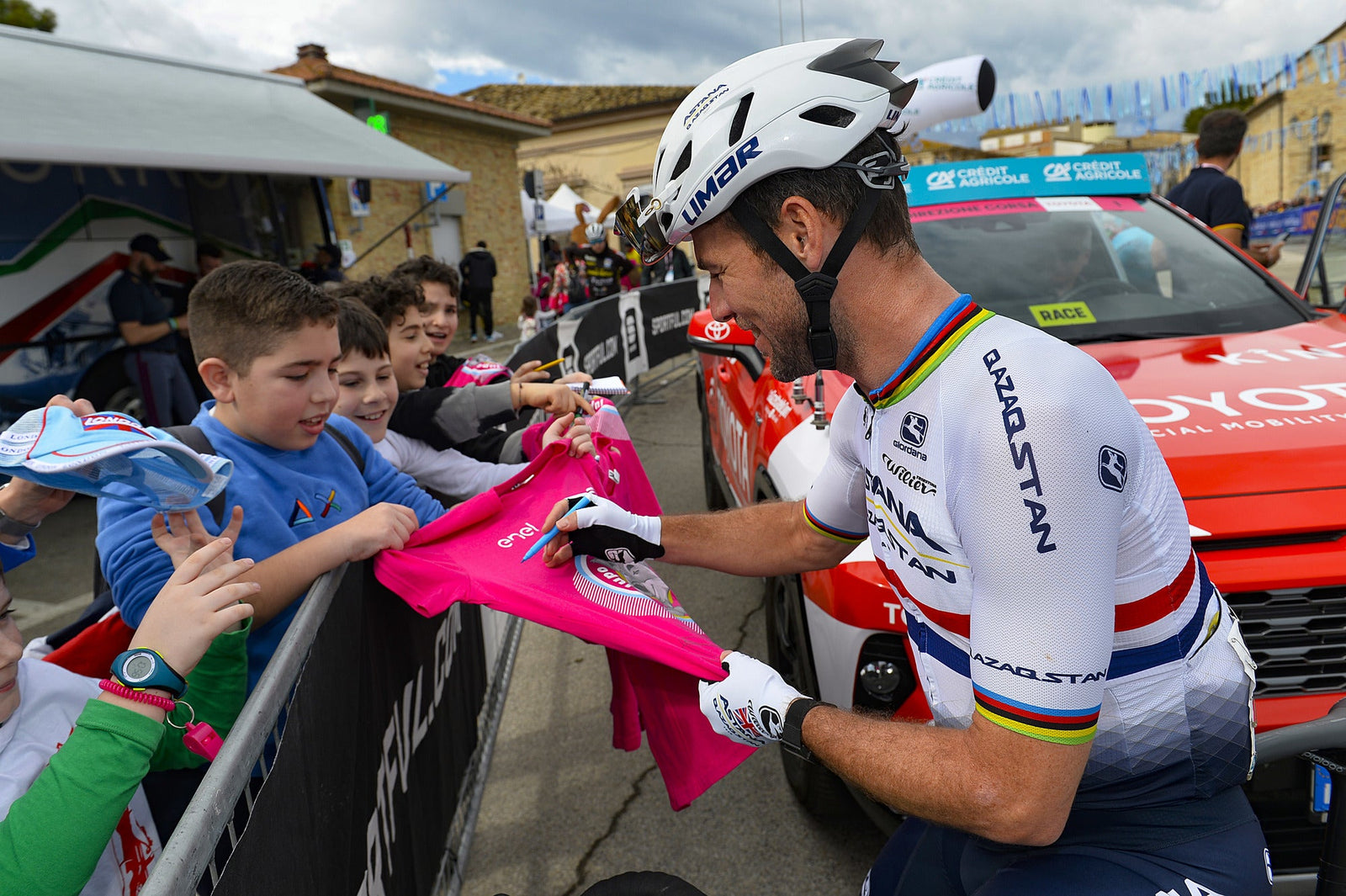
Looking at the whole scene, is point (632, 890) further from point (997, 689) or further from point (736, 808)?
point (736, 808)

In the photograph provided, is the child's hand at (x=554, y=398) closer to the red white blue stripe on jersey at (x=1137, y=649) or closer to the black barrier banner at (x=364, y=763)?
the black barrier banner at (x=364, y=763)

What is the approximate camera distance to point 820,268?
1.42 meters

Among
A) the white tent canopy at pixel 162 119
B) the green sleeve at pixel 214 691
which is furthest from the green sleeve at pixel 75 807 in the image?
the white tent canopy at pixel 162 119

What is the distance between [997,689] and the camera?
118 cm

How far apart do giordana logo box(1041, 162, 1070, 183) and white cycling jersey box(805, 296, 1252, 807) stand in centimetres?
284

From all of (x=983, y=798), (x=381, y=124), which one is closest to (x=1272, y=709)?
(x=983, y=798)

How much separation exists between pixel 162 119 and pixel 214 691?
7.76m

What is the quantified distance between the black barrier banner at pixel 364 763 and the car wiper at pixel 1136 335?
250 centimetres

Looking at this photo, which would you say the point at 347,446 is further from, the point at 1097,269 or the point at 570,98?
the point at 570,98

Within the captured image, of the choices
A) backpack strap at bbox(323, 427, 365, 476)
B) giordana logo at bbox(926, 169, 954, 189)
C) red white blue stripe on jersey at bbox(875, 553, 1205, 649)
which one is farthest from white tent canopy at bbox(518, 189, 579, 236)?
red white blue stripe on jersey at bbox(875, 553, 1205, 649)

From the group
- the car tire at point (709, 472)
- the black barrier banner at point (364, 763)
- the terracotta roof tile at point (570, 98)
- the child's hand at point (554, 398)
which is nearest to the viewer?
the black barrier banner at point (364, 763)

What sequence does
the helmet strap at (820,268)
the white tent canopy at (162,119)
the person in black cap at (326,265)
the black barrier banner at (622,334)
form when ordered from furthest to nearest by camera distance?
the person in black cap at (326,265), the black barrier banner at (622,334), the white tent canopy at (162,119), the helmet strap at (820,268)

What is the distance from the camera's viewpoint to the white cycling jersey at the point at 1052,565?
1.15 meters

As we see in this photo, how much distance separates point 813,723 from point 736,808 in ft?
5.85
